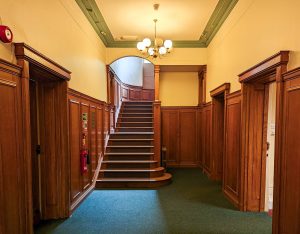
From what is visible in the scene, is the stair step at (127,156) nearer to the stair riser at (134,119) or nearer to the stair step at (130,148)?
the stair step at (130,148)

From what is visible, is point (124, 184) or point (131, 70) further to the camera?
point (131, 70)

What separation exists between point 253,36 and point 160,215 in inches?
116

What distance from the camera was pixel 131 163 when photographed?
16.4ft

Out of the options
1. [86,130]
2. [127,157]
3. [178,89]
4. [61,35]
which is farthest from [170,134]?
[61,35]

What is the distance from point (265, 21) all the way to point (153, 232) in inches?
119

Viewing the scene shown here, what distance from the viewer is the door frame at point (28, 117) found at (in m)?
2.03

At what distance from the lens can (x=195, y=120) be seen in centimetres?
646

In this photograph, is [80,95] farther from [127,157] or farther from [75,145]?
[127,157]

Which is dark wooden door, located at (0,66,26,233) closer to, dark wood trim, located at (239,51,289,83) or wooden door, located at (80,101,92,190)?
wooden door, located at (80,101,92,190)

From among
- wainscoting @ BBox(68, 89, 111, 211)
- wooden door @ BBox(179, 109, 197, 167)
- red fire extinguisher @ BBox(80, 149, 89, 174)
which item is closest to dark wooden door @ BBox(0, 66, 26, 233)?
wainscoting @ BBox(68, 89, 111, 211)

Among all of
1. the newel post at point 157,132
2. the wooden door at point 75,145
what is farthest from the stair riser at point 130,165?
the wooden door at point 75,145

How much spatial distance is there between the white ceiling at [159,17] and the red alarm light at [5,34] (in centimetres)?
223

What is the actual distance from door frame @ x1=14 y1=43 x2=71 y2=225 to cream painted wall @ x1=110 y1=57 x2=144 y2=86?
5000 mm

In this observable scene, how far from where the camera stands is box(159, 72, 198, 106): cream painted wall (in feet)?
21.7
